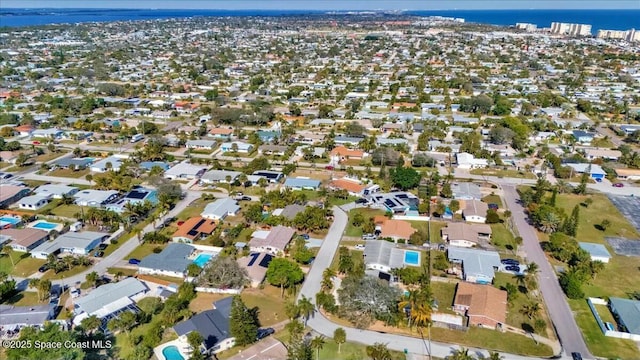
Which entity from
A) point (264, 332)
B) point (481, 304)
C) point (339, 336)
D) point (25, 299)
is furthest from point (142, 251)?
point (481, 304)

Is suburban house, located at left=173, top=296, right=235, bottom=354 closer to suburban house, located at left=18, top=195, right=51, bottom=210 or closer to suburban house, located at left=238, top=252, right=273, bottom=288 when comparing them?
suburban house, located at left=238, top=252, right=273, bottom=288

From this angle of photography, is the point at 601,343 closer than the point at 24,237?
Yes

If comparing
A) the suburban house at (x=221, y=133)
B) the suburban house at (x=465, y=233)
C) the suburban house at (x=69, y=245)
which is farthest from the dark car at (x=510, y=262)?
the suburban house at (x=221, y=133)

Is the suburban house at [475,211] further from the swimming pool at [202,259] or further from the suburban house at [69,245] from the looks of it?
the suburban house at [69,245]

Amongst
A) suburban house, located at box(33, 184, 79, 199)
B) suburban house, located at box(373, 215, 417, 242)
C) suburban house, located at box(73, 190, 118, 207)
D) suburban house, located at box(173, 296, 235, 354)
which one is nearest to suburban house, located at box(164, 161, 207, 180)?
suburban house, located at box(73, 190, 118, 207)

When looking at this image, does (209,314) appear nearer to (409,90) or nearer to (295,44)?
(409,90)

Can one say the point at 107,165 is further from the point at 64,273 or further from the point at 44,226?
the point at 64,273

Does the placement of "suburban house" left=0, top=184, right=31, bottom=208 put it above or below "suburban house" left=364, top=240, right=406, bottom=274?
below
